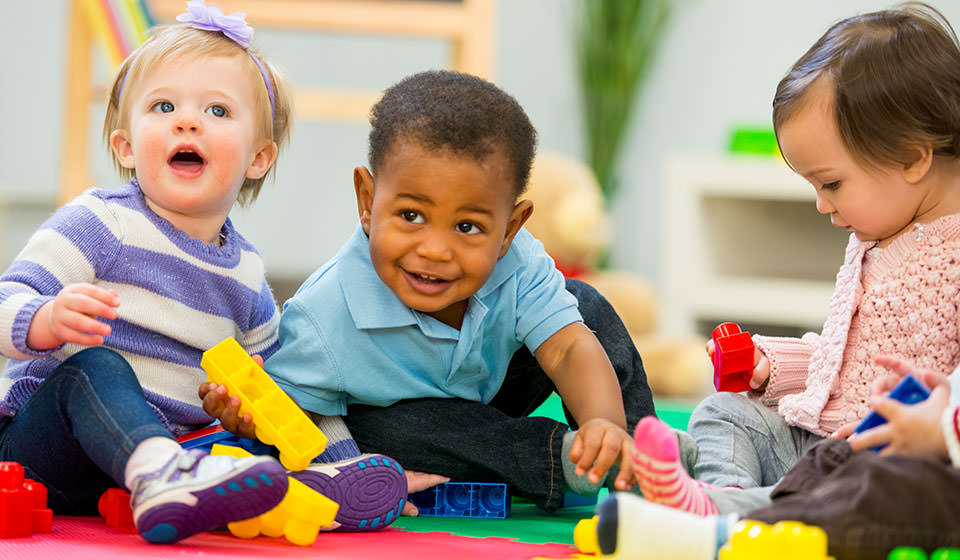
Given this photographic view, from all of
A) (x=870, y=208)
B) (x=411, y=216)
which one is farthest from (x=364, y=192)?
(x=870, y=208)

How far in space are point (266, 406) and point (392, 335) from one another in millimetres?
163

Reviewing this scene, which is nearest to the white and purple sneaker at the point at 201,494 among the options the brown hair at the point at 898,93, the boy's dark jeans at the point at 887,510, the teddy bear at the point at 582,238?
the boy's dark jeans at the point at 887,510

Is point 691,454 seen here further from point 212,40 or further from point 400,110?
point 212,40

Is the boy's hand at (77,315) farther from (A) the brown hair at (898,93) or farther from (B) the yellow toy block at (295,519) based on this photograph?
(A) the brown hair at (898,93)

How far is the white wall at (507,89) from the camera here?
3098mm

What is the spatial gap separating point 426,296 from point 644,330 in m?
1.55

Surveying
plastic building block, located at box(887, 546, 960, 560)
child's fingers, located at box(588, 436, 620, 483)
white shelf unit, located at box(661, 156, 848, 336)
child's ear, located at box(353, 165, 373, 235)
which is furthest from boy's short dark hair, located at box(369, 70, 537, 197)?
white shelf unit, located at box(661, 156, 848, 336)

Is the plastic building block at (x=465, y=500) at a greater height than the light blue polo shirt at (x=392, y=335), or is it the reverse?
the light blue polo shirt at (x=392, y=335)

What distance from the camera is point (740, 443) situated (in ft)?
3.33

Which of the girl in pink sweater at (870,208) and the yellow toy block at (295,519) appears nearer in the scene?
the yellow toy block at (295,519)

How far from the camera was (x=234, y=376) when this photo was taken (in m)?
0.90

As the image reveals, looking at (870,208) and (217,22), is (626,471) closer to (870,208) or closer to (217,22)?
(870,208)

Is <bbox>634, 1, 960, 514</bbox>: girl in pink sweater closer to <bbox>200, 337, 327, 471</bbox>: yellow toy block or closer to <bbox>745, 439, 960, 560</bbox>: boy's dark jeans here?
<bbox>745, 439, 960, 560</bbox>: boy's dark jeans

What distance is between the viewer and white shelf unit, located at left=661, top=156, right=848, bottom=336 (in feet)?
8.01
